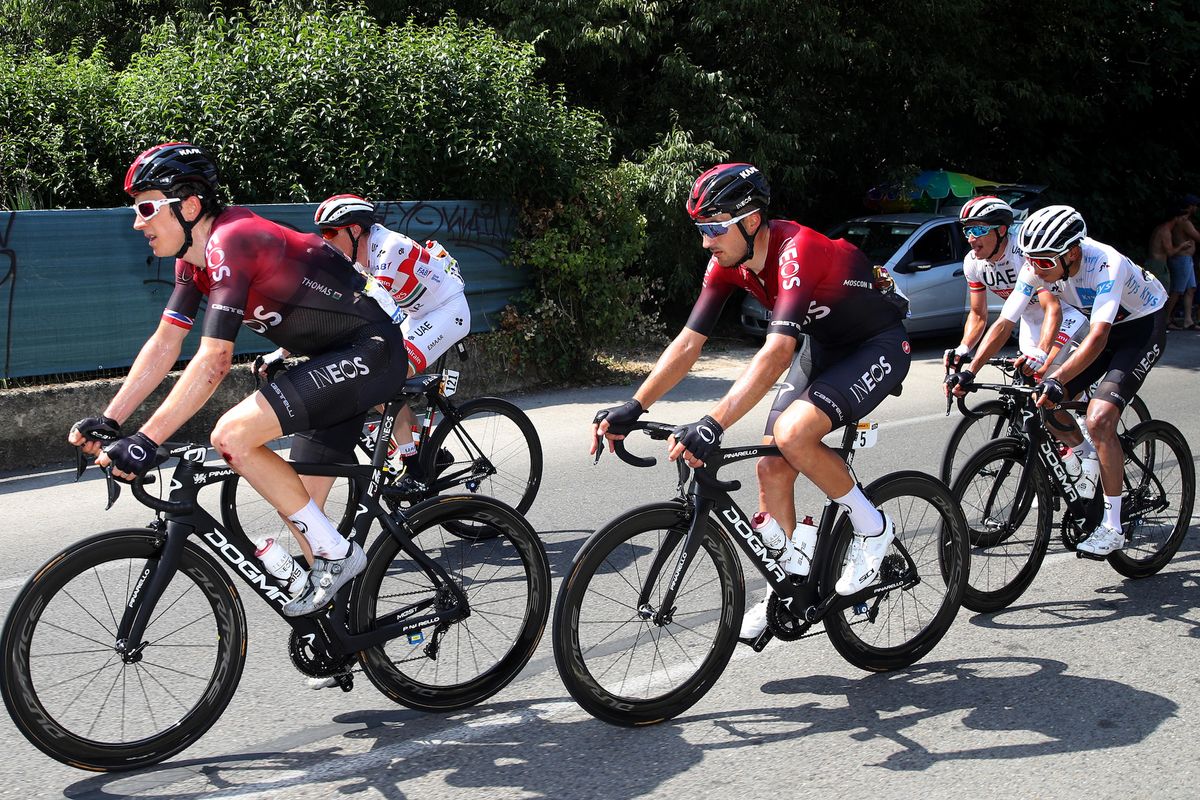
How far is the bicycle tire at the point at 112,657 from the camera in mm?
3709

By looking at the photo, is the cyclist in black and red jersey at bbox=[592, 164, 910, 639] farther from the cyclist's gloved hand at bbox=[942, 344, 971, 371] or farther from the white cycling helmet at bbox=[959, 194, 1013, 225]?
the white cycling helmet at bbox=[959, 194, 1013, 225]

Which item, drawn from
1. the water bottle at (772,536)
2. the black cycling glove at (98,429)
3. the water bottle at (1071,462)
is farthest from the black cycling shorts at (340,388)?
the water bottle at (1071,462)

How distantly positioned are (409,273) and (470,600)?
2.56 meters

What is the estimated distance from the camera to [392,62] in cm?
1140

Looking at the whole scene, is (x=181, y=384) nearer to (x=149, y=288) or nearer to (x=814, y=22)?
(x=149, y=288)

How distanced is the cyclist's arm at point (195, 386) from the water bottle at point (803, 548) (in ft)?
7.21

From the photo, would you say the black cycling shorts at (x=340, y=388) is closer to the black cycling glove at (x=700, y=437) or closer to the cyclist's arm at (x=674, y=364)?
the cyclist's arm at (x=674, y=364)

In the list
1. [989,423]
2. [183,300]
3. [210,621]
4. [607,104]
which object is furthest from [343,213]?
[607,104]

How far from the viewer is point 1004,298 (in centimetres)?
695

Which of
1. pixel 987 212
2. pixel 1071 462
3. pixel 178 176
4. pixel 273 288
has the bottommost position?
pixel 1071 462

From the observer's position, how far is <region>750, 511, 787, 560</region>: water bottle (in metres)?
4.51

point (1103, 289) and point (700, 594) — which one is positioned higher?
point (1103, 289)

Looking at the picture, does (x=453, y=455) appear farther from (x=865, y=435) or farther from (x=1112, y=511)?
(x=1112, y=511)

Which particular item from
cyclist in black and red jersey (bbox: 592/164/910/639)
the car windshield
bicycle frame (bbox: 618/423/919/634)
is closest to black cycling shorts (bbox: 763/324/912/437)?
cyclist in black and red jersey (bbox: 592/164/910/639)
